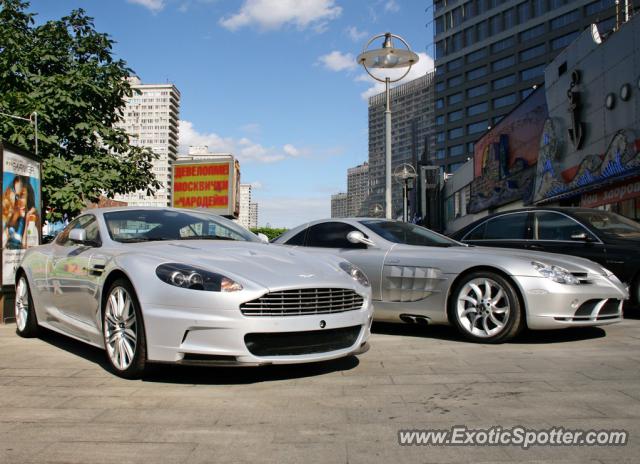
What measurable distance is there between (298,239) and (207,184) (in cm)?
2186

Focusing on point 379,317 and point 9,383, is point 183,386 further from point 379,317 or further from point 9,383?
point 379,317

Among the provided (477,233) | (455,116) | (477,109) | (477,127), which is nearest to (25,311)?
(477,233)

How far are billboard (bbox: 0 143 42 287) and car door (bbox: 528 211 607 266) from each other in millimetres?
6844

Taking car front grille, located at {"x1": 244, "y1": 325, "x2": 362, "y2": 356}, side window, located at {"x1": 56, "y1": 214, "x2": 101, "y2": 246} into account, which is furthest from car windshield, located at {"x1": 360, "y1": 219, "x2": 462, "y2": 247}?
side window, located at {"x1": 56, "y1": 214, "x2": 101, "y2": 246}

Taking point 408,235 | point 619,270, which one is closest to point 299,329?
point 408,235

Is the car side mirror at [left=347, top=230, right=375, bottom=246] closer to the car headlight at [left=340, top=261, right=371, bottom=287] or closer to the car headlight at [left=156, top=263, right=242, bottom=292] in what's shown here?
the car headlight at [left=340, top=261, right=371, bottom=287]

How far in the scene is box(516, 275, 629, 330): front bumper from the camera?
17.9 feet

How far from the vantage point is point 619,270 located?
23.7 ft

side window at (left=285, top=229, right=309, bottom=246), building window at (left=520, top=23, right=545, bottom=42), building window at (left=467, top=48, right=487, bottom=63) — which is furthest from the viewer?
building window at (left=467, top=48, right=487, bottom=63)

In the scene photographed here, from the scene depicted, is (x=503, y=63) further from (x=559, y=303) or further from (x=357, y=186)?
(x=559, y=303)

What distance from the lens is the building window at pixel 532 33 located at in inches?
3152

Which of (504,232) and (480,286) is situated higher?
(504,232)

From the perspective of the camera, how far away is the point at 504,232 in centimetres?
812

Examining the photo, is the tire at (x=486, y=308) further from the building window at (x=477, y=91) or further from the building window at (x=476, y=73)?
the building window at (x=476, y=73)
